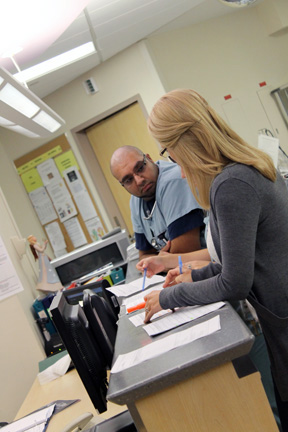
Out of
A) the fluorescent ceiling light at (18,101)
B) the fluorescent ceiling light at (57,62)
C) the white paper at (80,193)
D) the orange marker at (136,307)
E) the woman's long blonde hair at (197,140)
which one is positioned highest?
the fluorescent ceiling light at (57,62)

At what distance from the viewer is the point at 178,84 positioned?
6.12 metres

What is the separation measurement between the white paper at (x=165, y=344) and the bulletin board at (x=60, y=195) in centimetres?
478

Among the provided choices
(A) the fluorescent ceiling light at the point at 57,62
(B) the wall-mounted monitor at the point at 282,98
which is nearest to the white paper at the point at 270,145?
(A) the fluorescent ceiling light at the point at 57,62

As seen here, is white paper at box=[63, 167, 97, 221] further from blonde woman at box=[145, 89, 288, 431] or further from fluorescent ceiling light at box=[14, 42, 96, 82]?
blonde woman at box=[145, 89, 288, 431]

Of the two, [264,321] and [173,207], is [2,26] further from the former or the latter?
[264,321]

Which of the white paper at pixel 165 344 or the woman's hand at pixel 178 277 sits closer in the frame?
the white paper at pixel 165 344

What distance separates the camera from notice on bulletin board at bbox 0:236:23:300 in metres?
3.45

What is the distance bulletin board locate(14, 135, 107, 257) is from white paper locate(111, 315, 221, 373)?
4.78 m

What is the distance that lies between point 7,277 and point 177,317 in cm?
231

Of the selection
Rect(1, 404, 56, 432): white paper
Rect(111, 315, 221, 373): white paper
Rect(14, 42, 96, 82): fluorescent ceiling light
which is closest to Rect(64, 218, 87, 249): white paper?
Rect(14, 42, 96, 82): fluorescent ceiling light

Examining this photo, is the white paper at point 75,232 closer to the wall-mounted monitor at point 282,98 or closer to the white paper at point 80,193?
the white paper at point 80,193

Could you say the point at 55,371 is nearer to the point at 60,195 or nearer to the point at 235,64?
the point at 60,195

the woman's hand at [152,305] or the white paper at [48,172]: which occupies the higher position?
the white paper at [48,172]

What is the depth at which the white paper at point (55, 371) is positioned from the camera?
8.15 feet
